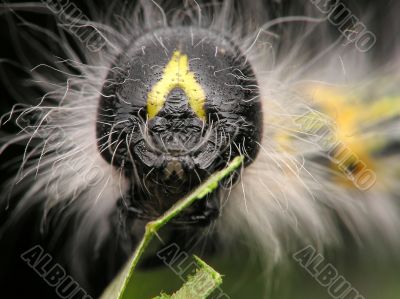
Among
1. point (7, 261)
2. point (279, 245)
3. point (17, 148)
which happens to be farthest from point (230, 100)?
point (7, 261)

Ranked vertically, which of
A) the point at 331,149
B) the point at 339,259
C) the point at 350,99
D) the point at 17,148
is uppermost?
the point at 350,99

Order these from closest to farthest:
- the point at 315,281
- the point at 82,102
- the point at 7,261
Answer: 1. the point at 82,102
2. the point at 315,281
3. the point at 7,261

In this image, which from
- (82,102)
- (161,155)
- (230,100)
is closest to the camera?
(161,155)

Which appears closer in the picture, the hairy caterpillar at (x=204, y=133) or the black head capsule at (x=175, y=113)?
the black head capsule at (x=175, y=113)

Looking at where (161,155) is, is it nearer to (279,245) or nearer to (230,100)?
(230,100)

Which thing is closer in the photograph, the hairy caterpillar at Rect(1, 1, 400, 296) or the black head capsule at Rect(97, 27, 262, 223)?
the black head capsule at Rect(97, 27, 262, 223)
